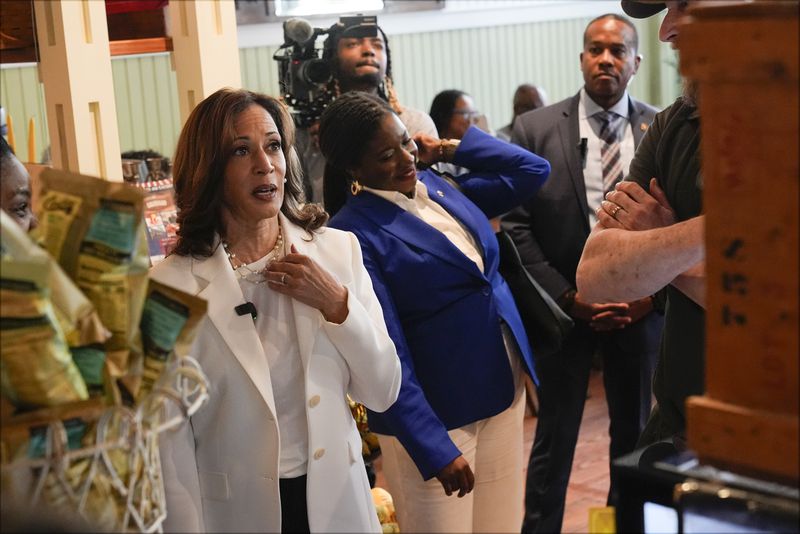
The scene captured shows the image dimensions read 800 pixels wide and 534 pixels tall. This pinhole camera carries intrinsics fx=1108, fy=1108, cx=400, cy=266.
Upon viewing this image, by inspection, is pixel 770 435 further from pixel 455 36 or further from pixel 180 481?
pixel 455 36

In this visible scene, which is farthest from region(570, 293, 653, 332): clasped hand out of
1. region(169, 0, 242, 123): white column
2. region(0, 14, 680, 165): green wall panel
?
region(0, 14, 680, 165): green wall panel

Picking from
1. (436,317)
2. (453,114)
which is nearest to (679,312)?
(436,317)

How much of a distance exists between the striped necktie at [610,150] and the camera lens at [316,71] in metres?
0.91

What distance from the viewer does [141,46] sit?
10.2 ft

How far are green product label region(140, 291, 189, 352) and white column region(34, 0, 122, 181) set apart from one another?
6.07 feet

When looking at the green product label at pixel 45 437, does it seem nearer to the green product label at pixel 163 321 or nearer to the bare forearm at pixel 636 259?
the green product label at pixel 163 321

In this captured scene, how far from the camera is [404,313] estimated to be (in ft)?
8.91

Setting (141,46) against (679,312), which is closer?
(679,312)

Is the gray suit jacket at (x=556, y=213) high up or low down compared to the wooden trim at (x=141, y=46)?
down

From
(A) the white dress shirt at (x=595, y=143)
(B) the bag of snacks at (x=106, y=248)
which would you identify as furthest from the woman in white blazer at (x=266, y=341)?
(A) the white dress shirt at (x=595, y=143)

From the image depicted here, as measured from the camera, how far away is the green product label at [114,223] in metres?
1.07

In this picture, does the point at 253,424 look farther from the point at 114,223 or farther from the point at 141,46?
the point at 141,46

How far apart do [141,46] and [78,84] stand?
0.96 ft

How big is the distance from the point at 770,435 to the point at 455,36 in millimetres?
7034
